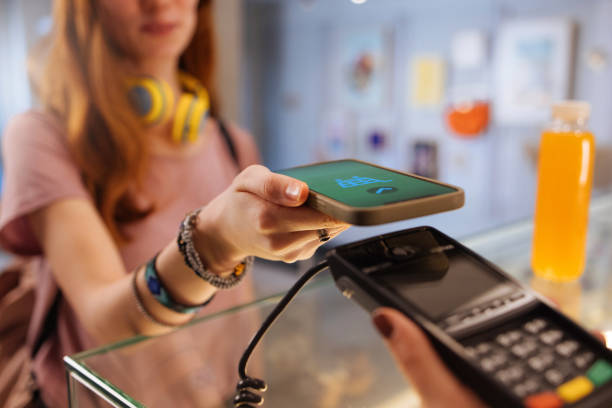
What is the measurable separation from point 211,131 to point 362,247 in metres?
0.74

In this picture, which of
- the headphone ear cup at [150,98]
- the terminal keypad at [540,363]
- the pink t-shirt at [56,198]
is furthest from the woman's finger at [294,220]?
the headphone ear cup at [150,98]

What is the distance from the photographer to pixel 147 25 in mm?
811

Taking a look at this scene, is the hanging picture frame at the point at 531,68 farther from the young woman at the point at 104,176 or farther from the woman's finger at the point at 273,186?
the woman's finger at the point at 273,186

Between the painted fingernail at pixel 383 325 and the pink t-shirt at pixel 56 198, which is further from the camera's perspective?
the pink t-shirt at pixel 56 198

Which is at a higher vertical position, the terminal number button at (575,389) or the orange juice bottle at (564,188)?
the terminal number button at (575,389)

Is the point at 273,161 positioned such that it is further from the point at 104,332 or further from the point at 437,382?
the point at 437,382

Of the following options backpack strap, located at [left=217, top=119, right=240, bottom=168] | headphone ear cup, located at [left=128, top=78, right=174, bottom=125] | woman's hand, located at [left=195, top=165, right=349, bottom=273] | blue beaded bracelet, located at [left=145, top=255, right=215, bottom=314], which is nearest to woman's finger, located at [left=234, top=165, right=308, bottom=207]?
woman's hand, located at [left=195, top=165, right=349, bottom=273]

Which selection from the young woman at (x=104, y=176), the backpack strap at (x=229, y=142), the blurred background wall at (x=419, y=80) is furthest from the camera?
the blurred background wall at (x=419, y=80)


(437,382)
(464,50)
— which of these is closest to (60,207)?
(437,382)

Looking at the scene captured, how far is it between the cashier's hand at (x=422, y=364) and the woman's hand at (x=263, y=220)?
10 centimetres

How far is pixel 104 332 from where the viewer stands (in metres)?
0.68

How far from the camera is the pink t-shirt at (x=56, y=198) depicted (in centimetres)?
76

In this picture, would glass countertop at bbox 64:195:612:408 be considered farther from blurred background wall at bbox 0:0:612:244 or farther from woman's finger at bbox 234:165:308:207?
blurred background wall at bbox 0:0:612:244

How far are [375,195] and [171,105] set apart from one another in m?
0.58
